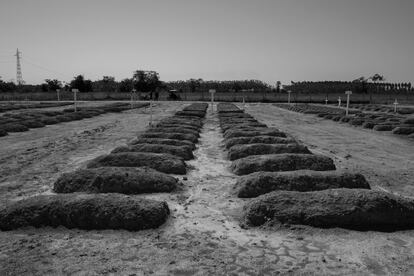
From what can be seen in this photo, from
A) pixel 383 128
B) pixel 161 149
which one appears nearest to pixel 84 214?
pixel 161 149

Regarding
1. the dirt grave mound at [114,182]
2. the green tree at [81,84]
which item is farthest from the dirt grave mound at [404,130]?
the green tree at [81,84]

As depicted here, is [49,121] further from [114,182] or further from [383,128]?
[383,128]

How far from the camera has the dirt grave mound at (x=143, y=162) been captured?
32.3ft

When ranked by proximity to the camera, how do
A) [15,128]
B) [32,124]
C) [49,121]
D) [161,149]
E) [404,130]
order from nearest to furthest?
[161,149] < [15,128] < [404,130] < [32,124] < [49,121]

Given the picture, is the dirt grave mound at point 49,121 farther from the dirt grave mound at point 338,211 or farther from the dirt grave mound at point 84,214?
the dirt grave mound at point 338,211

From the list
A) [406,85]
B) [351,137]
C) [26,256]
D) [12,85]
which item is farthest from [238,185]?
[406,85]

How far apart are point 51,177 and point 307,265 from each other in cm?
716

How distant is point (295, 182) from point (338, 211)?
68.7 inches

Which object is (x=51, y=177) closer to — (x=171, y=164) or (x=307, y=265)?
(x=171, y=164)

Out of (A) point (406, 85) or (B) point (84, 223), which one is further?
(A) point (406, 85)

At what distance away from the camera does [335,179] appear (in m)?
8.02

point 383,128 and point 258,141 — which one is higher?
point 258,141

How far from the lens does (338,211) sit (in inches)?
244

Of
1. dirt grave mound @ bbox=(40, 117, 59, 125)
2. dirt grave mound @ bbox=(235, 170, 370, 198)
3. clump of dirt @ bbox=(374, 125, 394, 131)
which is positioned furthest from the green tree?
dirt grave mound @ bbox=(235, 170, 370, 198)
